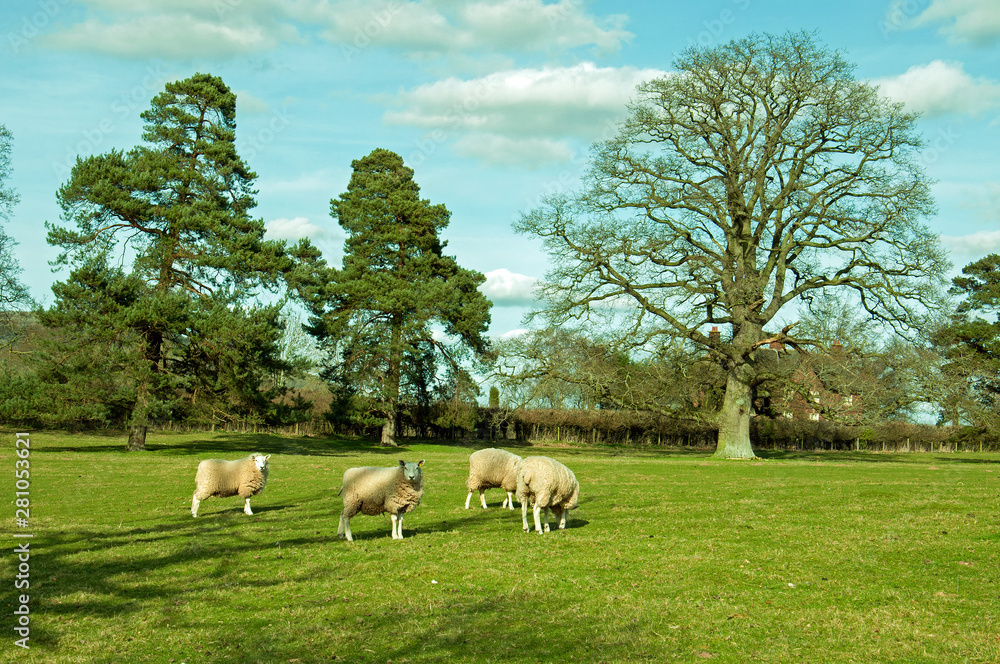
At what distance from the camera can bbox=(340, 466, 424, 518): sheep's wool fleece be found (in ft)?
40.0

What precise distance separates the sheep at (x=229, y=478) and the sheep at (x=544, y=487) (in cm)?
540

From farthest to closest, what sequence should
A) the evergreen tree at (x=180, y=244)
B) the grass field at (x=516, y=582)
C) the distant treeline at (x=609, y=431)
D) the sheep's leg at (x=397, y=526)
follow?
the distant treeline at (x=609, y=431) < the evergreen tree at (x=180, y=244) < the sheep's leg at (x=397, y=526) < the grass field at (x=516, y=582)

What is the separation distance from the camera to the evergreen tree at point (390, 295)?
47312 millimetres

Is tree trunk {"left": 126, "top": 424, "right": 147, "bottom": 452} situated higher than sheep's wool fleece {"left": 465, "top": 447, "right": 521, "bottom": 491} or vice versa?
sheep's wool fleece {"left": 465, "top": 447, "right": 521, "bottom": 491}

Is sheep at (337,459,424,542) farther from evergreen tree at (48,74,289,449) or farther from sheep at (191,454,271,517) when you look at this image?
evergreen tree at (48,74,289,449)

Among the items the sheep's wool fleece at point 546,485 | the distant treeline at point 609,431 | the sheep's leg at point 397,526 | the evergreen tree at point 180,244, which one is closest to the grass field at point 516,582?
the sheep's leg at point 397,526

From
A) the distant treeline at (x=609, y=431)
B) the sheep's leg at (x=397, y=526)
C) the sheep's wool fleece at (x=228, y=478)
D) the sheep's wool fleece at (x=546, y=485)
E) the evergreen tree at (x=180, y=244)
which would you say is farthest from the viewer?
the distant treeline at (x=609, y=431)

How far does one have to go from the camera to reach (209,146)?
124ft

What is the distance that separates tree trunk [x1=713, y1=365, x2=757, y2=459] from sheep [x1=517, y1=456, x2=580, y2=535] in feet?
82.4

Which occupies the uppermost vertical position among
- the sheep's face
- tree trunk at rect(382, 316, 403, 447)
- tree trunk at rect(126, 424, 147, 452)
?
tree trunk at rect(382, 316, 403, 447)

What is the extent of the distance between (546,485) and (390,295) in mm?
34683

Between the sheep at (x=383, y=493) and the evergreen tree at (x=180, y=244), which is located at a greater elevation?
the evergreen tree at (x=180, y=244)

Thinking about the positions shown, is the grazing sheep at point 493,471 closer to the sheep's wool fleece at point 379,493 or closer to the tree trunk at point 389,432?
the sheep's wool fleece at point 379,493

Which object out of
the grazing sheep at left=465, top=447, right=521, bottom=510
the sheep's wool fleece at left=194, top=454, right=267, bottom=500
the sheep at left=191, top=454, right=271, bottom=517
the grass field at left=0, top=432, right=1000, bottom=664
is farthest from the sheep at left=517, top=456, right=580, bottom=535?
the sheep's wool fleece at left=194, top=454, right=267, bottom=500
